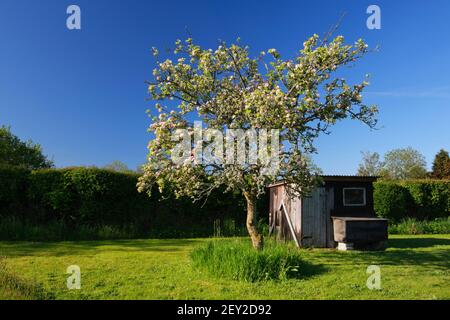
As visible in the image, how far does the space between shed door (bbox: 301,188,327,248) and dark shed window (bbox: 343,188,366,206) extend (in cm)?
114

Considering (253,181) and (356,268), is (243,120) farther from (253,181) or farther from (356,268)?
(356,268)

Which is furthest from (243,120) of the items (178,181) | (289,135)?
(178,181)

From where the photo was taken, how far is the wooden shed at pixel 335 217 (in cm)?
1611

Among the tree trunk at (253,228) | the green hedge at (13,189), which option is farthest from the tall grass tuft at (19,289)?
the green hedge at (13,189)

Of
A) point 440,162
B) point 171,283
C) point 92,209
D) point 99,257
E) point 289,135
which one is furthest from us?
point 440,162

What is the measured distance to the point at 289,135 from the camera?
10.4 m

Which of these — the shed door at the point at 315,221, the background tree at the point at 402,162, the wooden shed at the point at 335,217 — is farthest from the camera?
the background tree at the point at 402,162

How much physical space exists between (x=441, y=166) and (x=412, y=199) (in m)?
20.9

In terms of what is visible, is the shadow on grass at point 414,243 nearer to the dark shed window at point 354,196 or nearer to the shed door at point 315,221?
the dark shed window at point 354,196

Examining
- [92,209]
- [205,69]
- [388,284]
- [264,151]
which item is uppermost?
[205,69]

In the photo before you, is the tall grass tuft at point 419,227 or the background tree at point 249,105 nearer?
the background tree at point 249,105

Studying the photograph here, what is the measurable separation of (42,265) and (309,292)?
23.7ft

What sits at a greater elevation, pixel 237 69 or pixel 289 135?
pixel 237 69

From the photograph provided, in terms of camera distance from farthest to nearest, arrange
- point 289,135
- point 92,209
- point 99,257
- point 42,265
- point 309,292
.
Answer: point 92,209 → point 99,257 → point 42,265 → point 289,135 → point 309,292
